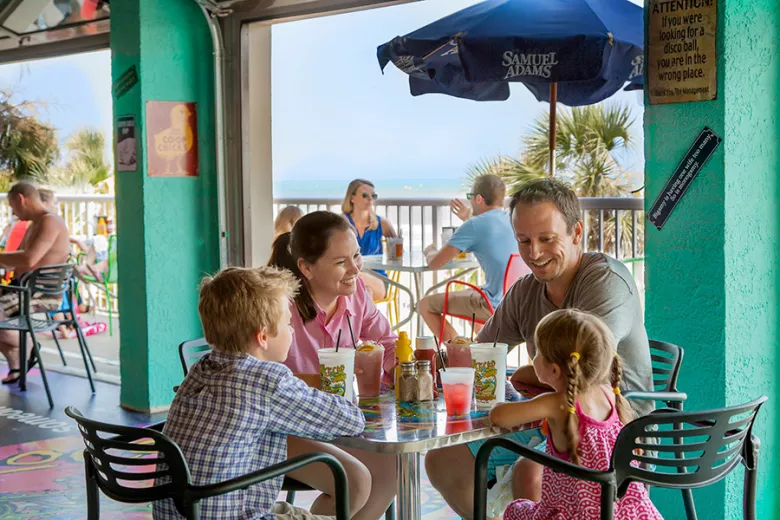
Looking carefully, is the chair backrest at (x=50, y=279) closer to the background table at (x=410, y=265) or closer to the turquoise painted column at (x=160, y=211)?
the turquoise painted column at (x=160, y=211)

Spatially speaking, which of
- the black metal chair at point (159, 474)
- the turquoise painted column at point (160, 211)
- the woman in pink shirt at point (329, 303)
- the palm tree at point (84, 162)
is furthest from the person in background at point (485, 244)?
the palm tree at point (84, 162)

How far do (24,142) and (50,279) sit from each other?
6.58 meters

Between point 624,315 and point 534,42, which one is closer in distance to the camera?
point 624,315

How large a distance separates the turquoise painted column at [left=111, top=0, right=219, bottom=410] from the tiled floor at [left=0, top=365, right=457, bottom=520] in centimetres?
36

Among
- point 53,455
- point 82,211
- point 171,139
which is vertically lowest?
point 53,455

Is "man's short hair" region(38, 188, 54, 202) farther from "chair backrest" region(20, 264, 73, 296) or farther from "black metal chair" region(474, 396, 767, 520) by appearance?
"black metal chair" region(474, 396, 767, 520)

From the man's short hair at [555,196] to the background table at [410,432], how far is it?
1.77 ft

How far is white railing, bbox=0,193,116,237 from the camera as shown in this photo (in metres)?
9.12

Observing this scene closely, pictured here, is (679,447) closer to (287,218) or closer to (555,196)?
(555,196)

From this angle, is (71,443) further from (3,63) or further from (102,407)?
(3,63)

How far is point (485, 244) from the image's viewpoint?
17.5 ft

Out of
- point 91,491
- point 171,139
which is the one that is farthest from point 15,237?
point 91,491

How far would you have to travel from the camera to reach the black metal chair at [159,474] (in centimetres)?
183

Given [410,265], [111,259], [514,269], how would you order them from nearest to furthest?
[514,269], [410,265], [111,259]
